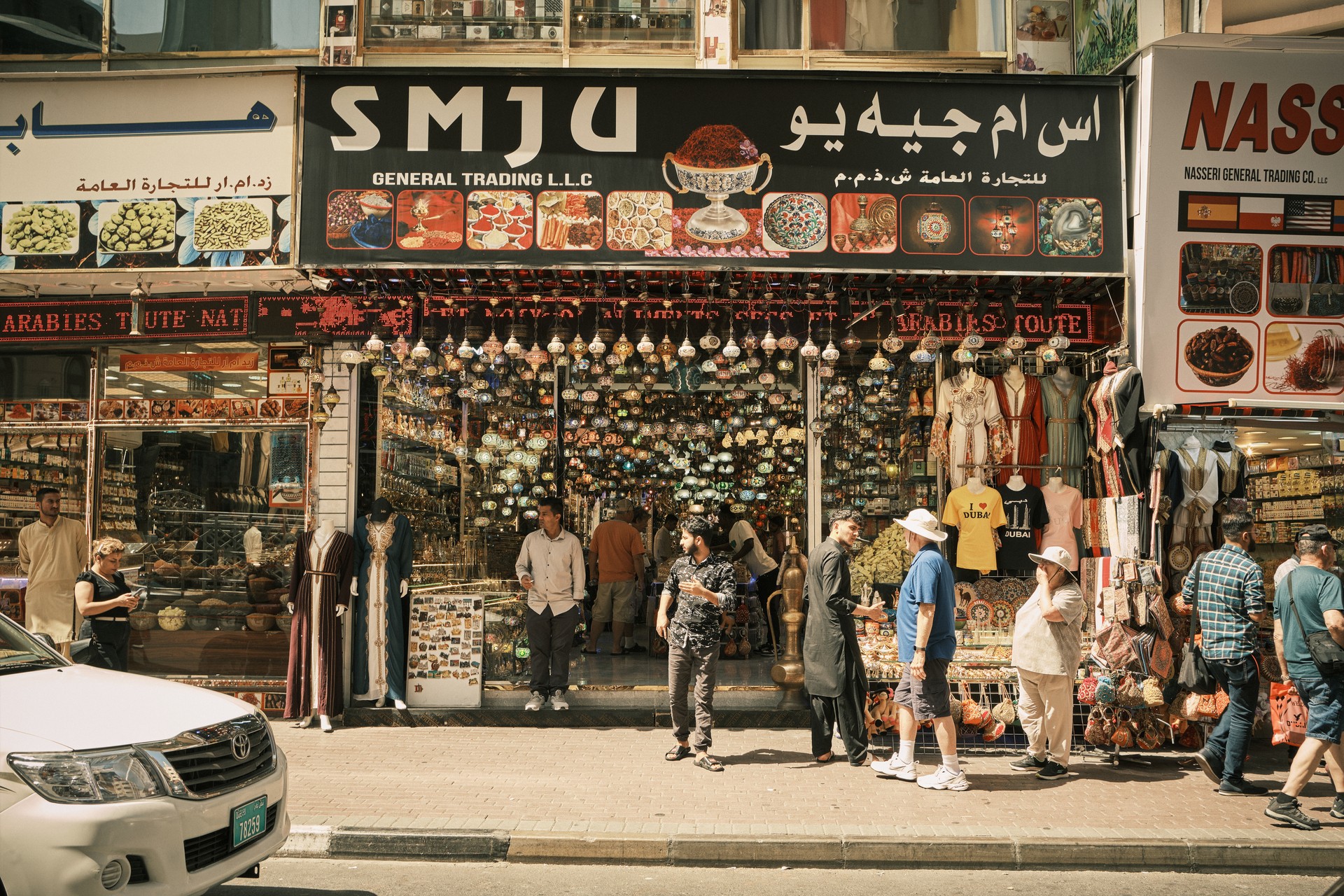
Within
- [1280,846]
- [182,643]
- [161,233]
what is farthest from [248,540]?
[1280,846]

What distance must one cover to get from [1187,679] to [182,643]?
995cm

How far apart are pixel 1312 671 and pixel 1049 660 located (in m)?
1.83

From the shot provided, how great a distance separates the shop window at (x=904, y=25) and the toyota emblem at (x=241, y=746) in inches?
379

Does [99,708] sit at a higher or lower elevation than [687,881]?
higher

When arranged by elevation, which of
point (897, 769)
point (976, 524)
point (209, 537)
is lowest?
point (897, 769)

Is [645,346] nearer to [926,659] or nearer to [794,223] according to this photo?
[794,223]

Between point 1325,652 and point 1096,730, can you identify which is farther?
point 1096,730

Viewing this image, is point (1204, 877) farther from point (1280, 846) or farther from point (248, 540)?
point (248, 540)

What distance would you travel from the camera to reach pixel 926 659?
8.05 meters

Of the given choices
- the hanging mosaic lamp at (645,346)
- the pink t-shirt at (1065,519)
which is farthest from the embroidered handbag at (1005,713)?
the hanging mosaic lamp at (645,346)

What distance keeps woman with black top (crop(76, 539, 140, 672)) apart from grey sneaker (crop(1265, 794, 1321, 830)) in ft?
28.9

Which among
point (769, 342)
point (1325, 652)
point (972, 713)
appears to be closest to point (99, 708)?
point (769, 342)

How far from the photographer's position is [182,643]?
11.1 m

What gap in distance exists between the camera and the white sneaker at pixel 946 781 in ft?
26.1
